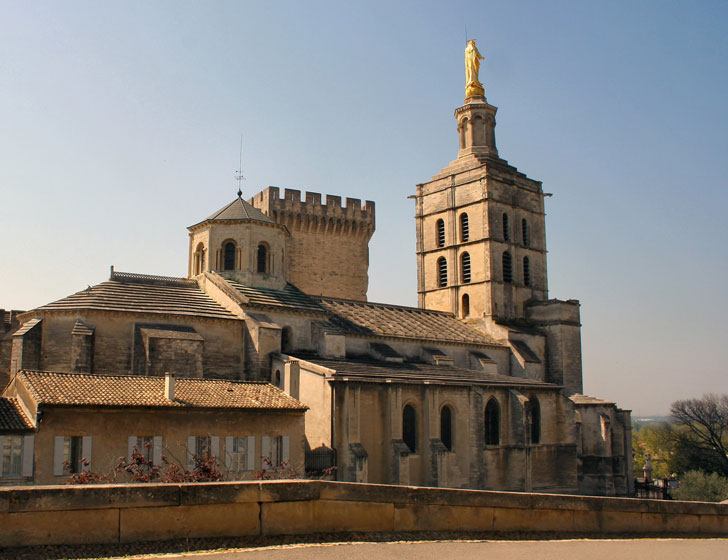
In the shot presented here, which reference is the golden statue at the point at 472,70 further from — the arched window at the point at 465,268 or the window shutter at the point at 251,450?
the window shutter at the point at 251,450

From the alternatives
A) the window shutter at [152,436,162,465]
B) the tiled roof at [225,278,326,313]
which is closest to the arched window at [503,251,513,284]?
the tiled roof at [225,278,326,313]

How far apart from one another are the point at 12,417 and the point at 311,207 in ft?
95.6

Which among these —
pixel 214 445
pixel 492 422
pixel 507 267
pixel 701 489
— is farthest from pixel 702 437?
pixel 214 445

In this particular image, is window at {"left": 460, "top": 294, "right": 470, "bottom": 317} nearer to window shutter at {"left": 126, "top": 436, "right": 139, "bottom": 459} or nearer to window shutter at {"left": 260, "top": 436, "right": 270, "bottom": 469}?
window shutter at {"left": 260, "top": 436, "right": 270, "bottom": 469}

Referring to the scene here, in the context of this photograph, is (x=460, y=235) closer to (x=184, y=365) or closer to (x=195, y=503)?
(x=184, y=365)

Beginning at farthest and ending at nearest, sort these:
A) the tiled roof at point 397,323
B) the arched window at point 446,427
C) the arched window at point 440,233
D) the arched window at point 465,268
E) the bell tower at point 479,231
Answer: the arched window at point 440,233 → the arched window at point 465,268 → the bell tower at point 479,231 → the tiled roof at point 397,323 → the arched window at point 446,427

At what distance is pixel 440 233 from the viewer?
51.1 metres

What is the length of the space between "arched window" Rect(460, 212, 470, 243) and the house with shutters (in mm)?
25670

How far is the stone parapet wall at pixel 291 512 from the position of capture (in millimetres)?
8281

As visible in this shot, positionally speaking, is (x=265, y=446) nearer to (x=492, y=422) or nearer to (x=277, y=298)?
(x=277, y=298)

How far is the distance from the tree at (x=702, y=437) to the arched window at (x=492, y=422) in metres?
26.2

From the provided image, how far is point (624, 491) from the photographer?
41.1m

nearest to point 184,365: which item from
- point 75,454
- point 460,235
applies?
point 75,454

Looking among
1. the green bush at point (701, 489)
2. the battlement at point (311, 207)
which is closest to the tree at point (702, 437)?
the green bush at point (701, 489)
